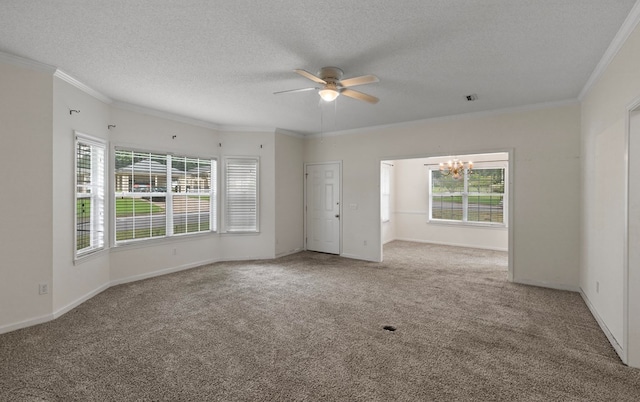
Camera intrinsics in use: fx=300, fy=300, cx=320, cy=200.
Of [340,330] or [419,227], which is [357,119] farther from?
[419,227]

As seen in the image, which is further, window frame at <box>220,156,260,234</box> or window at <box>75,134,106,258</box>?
window frame at <box>220,156,260,234</box>

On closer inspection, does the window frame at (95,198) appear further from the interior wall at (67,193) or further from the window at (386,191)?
the window at (386,191)

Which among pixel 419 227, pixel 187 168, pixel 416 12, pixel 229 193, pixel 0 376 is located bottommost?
pixel 0 376

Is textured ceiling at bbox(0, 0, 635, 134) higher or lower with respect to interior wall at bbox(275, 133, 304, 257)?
higher

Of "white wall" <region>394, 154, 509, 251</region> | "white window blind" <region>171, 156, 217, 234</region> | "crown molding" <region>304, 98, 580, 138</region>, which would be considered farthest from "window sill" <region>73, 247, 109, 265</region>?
"white wall" <region>394, 154, 509, 251</region>

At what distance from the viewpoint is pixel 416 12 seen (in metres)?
2.24

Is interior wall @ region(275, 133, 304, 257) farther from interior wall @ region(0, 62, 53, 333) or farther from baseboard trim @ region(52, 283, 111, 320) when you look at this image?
interior wall @ region(0, 62, 53, 333)

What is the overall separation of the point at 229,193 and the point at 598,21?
556 centimetres

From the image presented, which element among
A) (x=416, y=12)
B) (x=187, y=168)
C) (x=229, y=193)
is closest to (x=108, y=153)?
(x=187, y=168)

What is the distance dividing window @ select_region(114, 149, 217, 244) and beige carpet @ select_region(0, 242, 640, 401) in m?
0.97

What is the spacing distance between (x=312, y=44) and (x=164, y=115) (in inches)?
135

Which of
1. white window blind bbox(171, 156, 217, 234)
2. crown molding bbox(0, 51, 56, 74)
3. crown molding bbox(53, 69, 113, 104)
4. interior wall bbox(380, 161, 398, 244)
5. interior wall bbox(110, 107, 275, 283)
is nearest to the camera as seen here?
crown molding bbox(0, 51, 56, 74)

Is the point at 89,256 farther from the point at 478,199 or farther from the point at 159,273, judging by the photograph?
the point at 478,199

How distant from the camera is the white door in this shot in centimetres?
663
